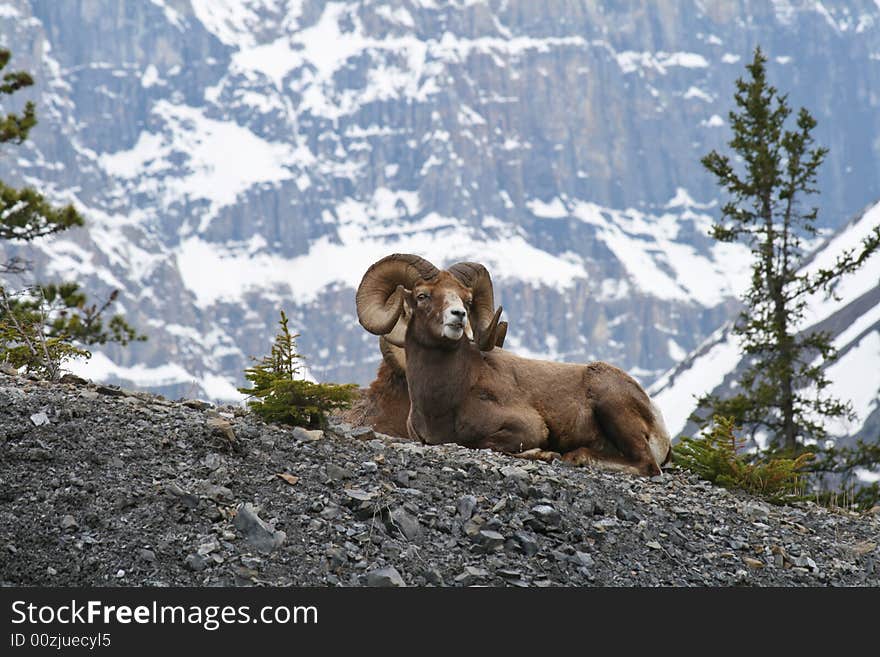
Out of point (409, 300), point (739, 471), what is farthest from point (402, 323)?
point (739, 471)

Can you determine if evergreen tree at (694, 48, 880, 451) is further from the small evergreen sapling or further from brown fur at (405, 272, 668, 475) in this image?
the small evergreen sapling

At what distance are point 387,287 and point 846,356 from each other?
434ft

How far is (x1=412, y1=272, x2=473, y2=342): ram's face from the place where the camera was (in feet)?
49.1

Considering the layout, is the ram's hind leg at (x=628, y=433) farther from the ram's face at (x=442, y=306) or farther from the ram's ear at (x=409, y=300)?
the ram's ear at (x=409, y=300)

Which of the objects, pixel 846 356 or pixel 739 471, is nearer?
pixel 739 471

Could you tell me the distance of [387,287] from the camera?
54.3ft

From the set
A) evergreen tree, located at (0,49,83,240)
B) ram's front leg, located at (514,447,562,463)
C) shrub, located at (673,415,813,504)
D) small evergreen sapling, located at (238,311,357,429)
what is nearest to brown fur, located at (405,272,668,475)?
ram's front leg, located at (514,447,562,463)

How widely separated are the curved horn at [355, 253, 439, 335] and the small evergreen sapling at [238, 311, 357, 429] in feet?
10.9

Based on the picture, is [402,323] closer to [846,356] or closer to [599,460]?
[599,460]

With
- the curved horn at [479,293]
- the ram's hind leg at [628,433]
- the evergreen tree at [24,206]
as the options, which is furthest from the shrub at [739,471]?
the evergreen tree at [24,206]

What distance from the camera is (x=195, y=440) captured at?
38.3 ft

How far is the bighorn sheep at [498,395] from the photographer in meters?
15.2

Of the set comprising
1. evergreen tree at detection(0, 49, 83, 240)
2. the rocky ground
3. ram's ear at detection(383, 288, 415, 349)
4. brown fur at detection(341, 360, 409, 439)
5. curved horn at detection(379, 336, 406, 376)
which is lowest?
the rocky ground

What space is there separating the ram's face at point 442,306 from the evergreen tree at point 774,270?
17.9m
